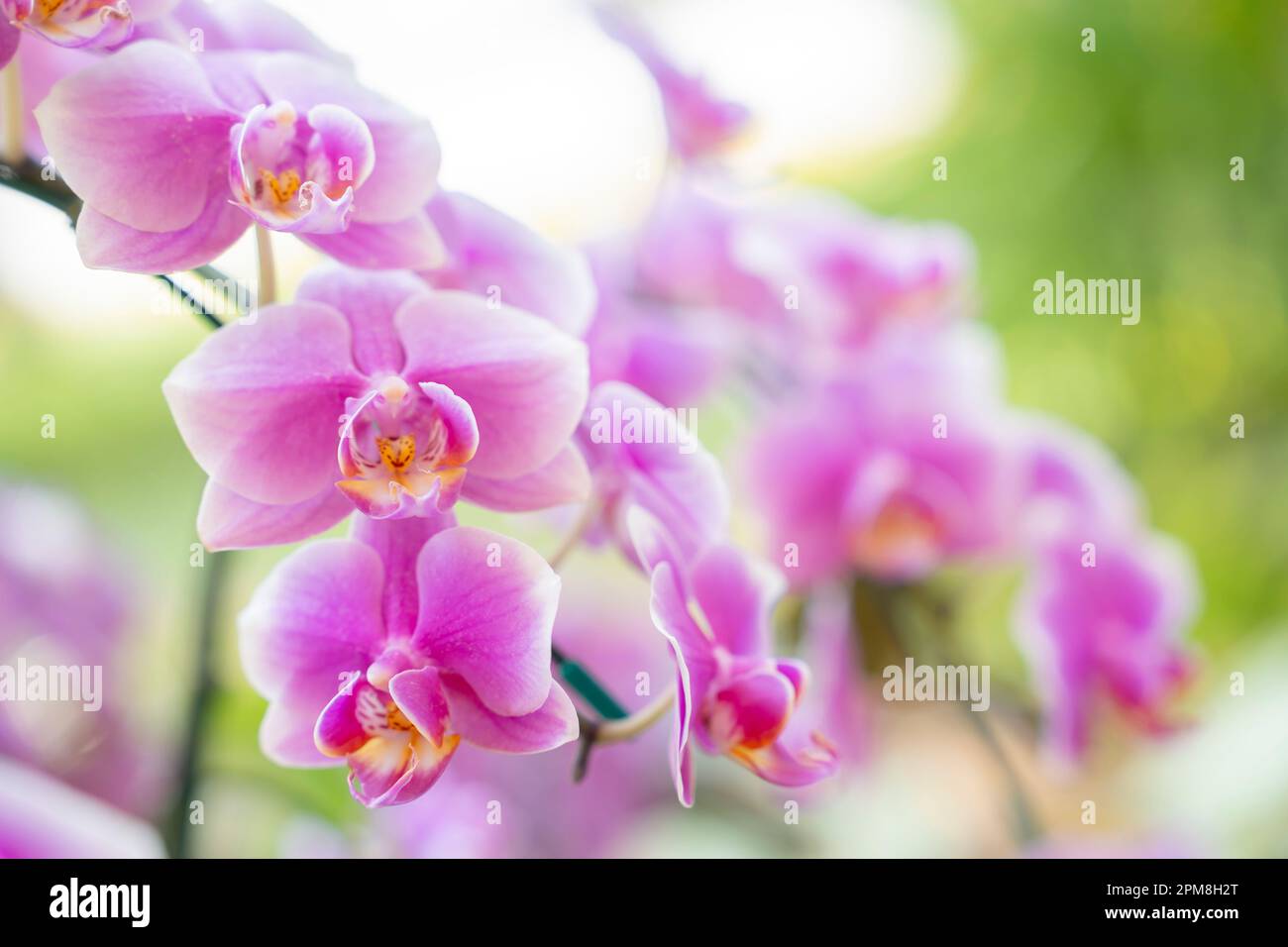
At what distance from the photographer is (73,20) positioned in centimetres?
21

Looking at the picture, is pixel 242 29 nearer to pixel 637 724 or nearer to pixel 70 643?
pixel 637 724

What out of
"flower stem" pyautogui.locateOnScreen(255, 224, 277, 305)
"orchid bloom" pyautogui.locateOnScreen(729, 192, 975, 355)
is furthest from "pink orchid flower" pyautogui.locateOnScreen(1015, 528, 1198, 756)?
"flower stem" pyautogui.locateOnScreen(255, 224, 277, 305)

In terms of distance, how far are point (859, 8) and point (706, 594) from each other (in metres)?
1.03

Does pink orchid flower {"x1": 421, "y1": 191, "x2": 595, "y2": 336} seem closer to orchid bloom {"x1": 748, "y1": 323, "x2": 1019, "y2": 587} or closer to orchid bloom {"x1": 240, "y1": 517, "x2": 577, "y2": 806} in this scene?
orchid bloom {"x1": 240, "y1": 517, "x2": 577, "y2": 806}

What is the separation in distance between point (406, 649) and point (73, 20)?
0.14 metres

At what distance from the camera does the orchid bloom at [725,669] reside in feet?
0.76

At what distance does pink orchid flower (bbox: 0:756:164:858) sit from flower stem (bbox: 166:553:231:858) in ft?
0.30

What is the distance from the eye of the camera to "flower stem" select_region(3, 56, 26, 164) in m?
0.24

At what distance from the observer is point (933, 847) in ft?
2.00

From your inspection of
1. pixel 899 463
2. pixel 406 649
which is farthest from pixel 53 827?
pixel 899 463
